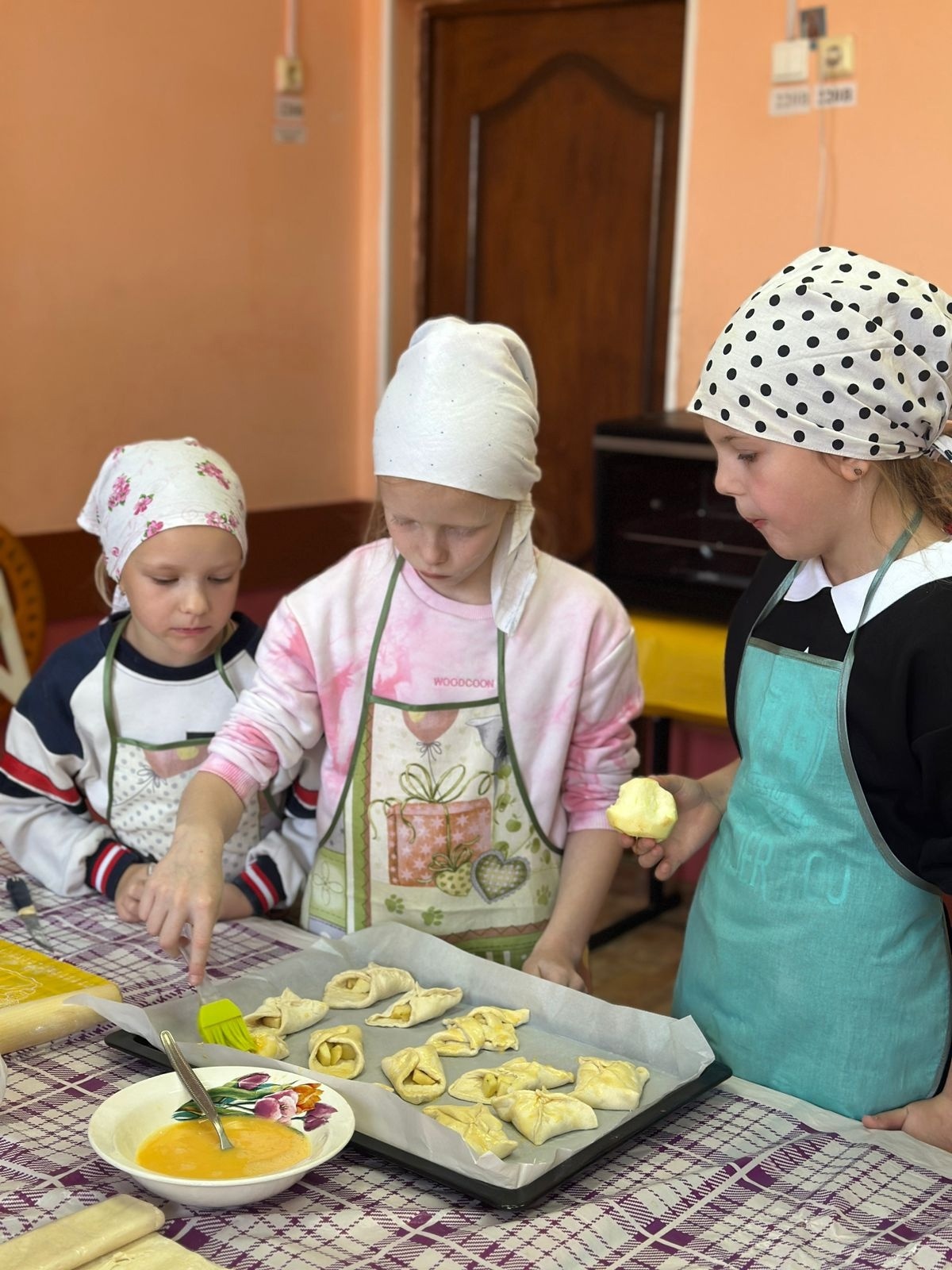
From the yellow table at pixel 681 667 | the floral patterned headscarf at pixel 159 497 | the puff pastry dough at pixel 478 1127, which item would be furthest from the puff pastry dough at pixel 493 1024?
the yellow table at pixel 681 667

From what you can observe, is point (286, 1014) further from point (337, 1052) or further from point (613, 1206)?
point (613, 1206)

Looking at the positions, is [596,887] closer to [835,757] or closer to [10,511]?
[835,757]

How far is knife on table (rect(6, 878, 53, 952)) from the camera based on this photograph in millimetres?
1575

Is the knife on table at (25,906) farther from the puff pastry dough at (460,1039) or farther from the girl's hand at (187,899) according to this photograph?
the puff pastry dough at (460,1039)

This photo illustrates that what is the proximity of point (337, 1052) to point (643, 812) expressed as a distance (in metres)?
0.37

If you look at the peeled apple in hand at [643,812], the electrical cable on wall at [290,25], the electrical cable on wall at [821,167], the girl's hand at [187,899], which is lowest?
the girl's hand at [187,899]

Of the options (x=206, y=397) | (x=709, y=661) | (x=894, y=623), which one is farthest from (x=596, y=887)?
(x=206, y=397)

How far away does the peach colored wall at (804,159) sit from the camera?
312cm

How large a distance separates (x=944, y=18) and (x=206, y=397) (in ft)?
7.11

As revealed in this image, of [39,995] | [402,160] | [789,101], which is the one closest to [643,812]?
[39,995]

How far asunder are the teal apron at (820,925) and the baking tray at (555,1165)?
0.16 metres

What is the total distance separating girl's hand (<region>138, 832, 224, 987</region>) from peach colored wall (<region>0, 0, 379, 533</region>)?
243cm

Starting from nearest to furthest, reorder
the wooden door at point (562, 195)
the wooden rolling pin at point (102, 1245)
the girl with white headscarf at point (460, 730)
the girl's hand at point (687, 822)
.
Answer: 1. the wooden rolling pin at point (102, 1245)
2. the girl's hand at point (687, 822)
3. the girl with white headscarf at point (460, 730)
4. the wooden door at point (562, 195)

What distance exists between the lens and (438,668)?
1.68 m
